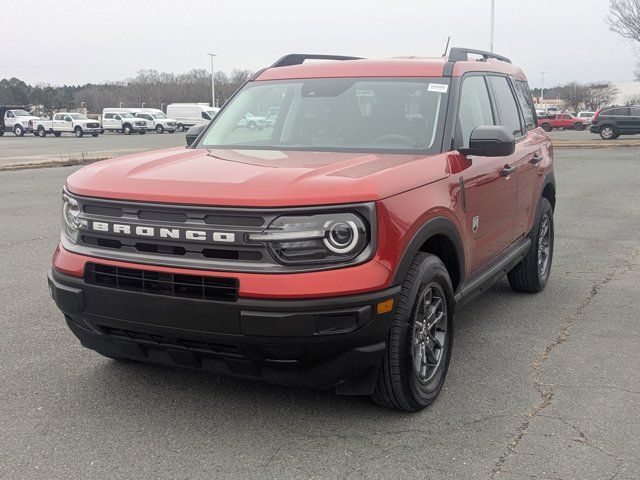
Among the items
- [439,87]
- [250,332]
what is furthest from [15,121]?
[250,332]

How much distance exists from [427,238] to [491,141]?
876 mm

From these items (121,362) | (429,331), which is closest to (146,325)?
(121,362)

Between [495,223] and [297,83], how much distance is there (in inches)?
67.9

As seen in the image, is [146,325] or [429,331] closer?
[146,325]

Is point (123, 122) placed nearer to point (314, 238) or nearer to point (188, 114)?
point (188, 114)

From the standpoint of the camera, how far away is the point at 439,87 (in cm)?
432

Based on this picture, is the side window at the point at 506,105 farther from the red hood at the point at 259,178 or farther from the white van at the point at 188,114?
the white van at the point at 188,114

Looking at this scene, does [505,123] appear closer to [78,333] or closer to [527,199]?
[527,199]

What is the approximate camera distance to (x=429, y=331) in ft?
12.2

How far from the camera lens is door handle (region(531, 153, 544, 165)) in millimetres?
5530

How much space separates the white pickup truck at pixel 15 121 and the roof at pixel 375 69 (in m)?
50.0

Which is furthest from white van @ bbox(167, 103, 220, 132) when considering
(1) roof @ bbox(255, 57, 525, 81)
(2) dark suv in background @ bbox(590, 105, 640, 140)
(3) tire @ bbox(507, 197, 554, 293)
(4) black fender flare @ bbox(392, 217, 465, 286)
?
(4) black fender flare @ bbox(392, 217, 465, 286)

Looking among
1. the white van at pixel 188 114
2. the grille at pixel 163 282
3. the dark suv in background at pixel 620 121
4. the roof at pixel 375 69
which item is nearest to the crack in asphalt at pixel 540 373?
the grille at pixel 163 282

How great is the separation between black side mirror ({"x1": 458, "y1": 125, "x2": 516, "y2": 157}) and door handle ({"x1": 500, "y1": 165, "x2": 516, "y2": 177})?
646 millimetres
